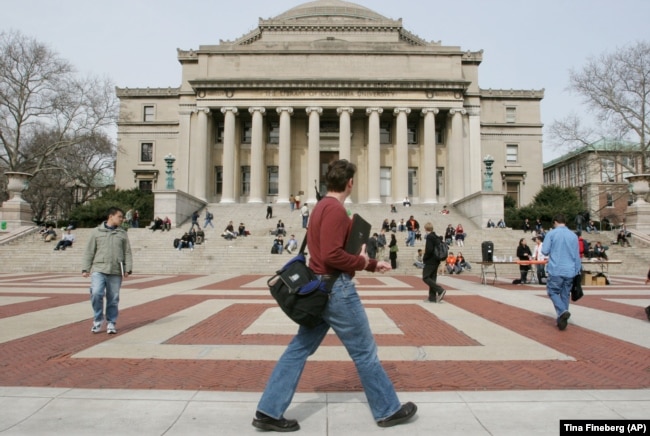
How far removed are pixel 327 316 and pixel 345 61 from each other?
1838 inches

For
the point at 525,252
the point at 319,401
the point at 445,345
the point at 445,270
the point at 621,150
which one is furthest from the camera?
the point at 621,150

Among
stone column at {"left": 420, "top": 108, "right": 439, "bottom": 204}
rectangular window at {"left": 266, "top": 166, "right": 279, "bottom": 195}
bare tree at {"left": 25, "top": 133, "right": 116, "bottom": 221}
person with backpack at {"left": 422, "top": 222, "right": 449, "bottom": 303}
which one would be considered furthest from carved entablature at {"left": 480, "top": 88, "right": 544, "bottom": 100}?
person with backpack at {"left": 422, "top": 222, "right": 449, "bottom": 303}

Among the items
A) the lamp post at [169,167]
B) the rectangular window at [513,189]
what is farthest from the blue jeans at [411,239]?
the rectangular window at [513,189]

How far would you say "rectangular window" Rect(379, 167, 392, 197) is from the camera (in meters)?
49.1

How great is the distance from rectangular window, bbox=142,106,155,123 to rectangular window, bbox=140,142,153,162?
2.89 metres

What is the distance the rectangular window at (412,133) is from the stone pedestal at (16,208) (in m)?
34.2

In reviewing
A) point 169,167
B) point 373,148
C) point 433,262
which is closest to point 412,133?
point 373,148

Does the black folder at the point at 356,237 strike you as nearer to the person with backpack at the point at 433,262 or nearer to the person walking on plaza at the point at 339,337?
the person walking on plaza at the point at 339,337

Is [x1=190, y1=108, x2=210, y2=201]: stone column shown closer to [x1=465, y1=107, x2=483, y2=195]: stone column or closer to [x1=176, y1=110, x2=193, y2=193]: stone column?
[x1=176, y1=110, x2=193, y2=193]: stone column

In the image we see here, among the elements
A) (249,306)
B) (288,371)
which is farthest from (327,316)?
(249,306)

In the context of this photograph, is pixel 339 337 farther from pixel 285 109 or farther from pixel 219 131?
pixel 219 131

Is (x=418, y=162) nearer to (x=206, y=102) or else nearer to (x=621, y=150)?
(x=621, y=150)

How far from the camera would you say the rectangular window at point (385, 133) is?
4959cm

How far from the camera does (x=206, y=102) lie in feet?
152
